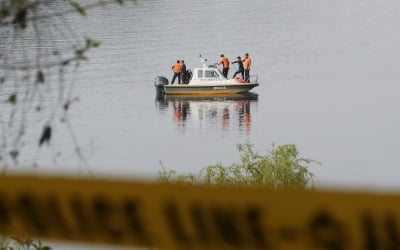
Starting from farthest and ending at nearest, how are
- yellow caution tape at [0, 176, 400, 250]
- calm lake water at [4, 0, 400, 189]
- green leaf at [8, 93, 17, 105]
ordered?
calm lake water at [4, 0, 400, 189]
green leaf at [8, 93, 17, 105]
yellow caution tape at [0, 176, 400, 250]

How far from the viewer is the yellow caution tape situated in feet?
5.60

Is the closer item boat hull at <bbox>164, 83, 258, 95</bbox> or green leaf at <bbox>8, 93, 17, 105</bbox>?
green leaf at <bbox>8, 93, 17, 105</bbox>

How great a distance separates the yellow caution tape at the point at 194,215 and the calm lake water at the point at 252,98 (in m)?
28.4

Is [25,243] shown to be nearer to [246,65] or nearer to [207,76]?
[207,76]

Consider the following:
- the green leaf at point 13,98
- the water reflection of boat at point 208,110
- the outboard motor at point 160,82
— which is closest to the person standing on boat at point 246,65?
the water reflection of boat at point 208,110

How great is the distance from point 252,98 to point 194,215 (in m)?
57.1

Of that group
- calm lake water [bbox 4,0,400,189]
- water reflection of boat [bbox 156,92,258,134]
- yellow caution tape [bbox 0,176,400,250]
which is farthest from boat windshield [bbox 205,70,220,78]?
yellow caution tape [bbox 0,176,400,250]

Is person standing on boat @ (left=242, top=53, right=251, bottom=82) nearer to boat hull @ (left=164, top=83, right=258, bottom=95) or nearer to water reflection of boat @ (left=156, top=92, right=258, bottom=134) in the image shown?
water reflection of boat @ (left=156, top=92, right=258, bottom=134)

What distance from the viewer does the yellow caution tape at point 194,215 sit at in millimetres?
1706

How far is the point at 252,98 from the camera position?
5884 cm

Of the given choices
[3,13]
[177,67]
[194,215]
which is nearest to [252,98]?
[177,67]

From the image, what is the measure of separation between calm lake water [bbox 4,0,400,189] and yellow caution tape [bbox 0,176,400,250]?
93.3 feet

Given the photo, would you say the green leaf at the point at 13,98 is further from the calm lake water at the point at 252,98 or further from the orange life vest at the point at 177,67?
the orange life vest at the point at 177,67

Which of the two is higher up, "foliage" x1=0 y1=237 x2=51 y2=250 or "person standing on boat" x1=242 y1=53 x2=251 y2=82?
"person standing on boat" x1=242 y1=53 x2=251 y2=82
